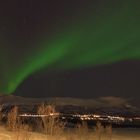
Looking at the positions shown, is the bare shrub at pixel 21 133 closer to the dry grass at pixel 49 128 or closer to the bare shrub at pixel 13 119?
the dry grass at pixel 49 128

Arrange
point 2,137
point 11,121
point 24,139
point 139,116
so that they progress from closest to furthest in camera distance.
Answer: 1. point 24,139
2. point 2,137
3. point 11,121
4. point 139,116

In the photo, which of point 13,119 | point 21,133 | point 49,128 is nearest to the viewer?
point 21,133

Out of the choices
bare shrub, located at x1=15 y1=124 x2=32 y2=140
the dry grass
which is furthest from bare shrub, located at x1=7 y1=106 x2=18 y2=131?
bare shrub, located at x1=15 y1=124 x2=32 y2=140

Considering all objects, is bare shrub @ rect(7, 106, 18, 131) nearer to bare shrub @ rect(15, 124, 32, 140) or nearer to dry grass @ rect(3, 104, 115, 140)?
dry grass @ rect(3, 104, 115, 140)

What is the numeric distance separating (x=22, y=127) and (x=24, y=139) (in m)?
1.98

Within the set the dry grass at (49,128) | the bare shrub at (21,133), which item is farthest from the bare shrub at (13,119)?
the bare shrub at (21,133)

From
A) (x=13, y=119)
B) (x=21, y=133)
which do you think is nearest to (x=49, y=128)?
(x=13, y=119)

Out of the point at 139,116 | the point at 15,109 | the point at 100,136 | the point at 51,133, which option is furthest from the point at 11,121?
the point at 139,116

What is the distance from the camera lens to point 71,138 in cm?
3297

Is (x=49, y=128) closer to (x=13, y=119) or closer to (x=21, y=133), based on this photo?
(x=13, y=119)

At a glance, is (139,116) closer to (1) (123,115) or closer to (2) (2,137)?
(1) (123,115)

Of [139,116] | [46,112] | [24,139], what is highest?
[139,116]

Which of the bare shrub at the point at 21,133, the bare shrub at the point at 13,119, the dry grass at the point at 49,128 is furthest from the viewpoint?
the bare shrub at the point at 13,119

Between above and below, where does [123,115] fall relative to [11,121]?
above
